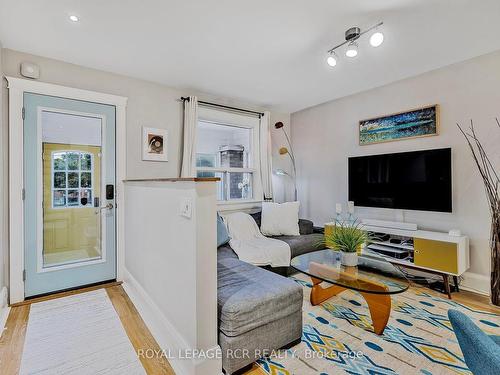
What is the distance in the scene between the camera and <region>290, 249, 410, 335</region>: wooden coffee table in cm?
188

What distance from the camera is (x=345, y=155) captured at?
390 centimetres

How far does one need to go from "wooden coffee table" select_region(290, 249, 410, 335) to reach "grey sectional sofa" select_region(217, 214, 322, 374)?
15.1 inches

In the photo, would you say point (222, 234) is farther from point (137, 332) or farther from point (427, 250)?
point (427, 250)

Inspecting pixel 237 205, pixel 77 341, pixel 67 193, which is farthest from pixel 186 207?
pixel 237 205

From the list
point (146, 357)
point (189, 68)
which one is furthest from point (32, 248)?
point (189, 68)

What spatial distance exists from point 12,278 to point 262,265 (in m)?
2.38

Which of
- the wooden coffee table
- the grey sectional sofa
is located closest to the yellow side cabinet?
the wooden coffee table

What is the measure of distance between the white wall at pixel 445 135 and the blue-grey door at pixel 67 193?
305 centimetres

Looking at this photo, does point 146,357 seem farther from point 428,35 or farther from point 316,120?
point 316,120

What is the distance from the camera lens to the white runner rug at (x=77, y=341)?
164 cm

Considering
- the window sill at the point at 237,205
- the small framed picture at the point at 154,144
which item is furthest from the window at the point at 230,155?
the small framed picture at the point at 154,144

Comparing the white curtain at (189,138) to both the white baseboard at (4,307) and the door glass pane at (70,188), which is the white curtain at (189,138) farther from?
the white baseboard at (4,307)

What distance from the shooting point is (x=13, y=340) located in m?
1.90

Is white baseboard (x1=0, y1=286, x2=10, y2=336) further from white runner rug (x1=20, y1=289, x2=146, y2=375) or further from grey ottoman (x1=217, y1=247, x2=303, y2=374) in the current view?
grey ottoman (x1=217, y1=247, x2=303, y2=374)
